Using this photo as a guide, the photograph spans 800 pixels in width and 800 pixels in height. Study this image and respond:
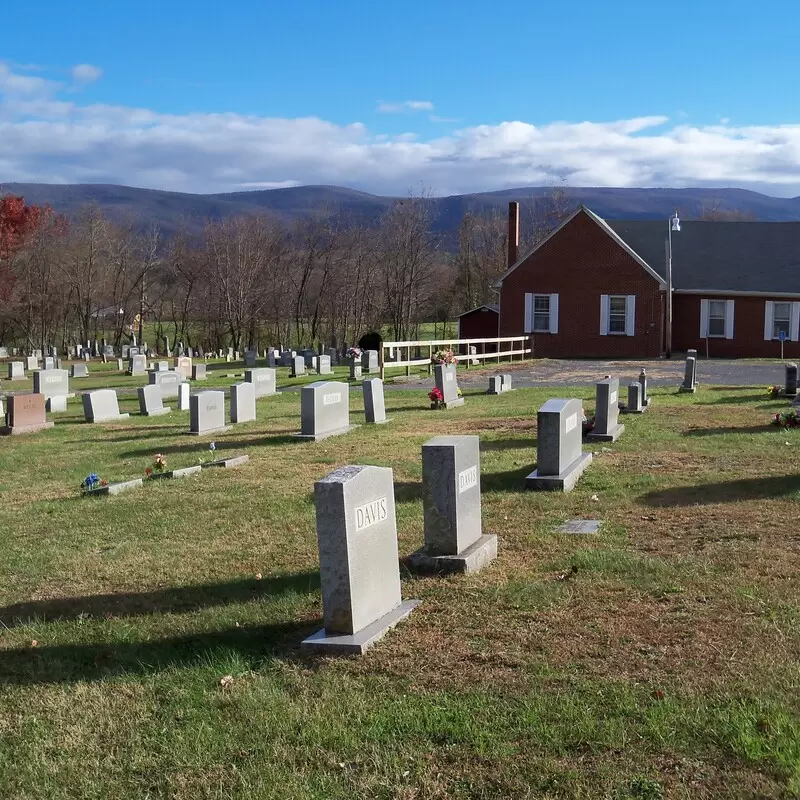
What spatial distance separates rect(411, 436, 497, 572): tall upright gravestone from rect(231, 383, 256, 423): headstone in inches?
514

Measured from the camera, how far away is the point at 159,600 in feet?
23.3

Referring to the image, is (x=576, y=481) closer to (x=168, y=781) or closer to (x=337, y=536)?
(x=337, y=536)

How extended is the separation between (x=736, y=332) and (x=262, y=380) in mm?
20611

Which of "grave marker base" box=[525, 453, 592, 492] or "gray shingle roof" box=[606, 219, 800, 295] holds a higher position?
"gray shingle roof" box=[606, 219, 800, 295]

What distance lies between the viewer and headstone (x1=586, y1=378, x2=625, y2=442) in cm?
1369

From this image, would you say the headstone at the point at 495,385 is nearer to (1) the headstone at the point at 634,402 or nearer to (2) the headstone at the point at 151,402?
(1) the headstone at the point at 634,402

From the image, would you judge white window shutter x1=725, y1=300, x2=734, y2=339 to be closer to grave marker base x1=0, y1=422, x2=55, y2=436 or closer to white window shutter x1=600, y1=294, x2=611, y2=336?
white window shutter x1=600, y1=294, x2=611, y2=336

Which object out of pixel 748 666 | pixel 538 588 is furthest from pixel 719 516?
pixel 748 666

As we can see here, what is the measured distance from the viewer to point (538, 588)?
6629 mm

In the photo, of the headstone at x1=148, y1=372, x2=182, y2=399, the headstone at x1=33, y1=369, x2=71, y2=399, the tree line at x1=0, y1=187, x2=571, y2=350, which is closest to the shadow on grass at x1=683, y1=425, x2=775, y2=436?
the headstone at x1=148, y1=372, x2=182, y2=399

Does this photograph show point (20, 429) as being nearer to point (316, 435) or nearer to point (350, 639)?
point (316, 435)

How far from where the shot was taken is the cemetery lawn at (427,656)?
4.13 metres

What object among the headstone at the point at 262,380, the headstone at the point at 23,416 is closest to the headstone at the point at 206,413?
the headstone at the point at 23,416

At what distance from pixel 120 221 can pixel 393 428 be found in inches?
2676
